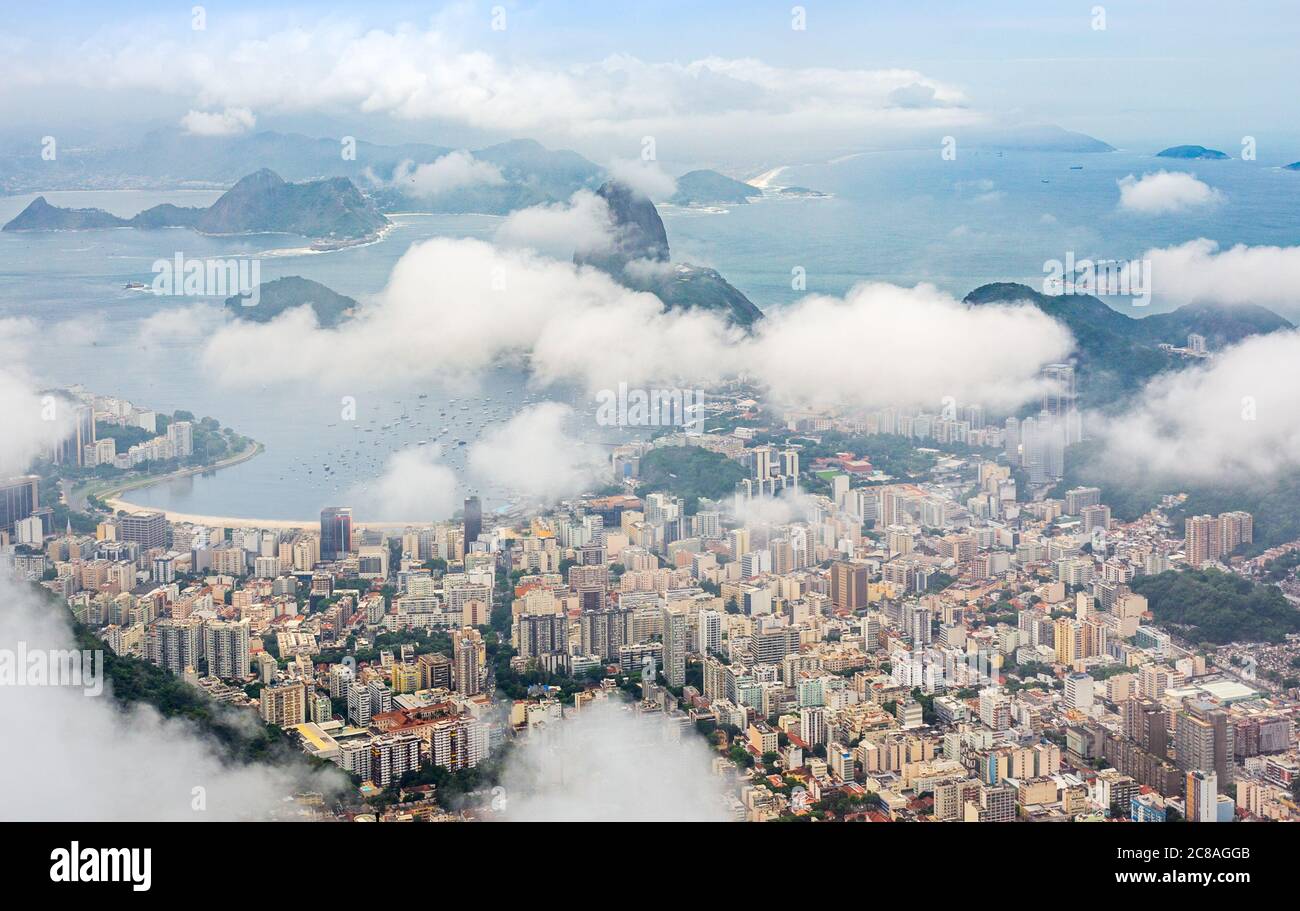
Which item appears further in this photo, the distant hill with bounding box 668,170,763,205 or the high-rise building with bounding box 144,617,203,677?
the distant hill with bounding box 668,170,763,205

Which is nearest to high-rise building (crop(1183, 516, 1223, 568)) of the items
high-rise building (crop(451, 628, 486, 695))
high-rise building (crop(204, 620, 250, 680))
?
high-rise building (crop(451, 628, 486, 695))

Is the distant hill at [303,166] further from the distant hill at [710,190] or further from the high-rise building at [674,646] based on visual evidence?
the high-rise building at [674,646]

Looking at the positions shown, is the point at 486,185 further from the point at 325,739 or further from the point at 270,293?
the point at 325,739

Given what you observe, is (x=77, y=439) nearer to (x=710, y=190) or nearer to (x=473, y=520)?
(x=473, y=520)

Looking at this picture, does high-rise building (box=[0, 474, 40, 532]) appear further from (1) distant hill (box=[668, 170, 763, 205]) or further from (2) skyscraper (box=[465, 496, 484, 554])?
(1) distant hill (box=[668, 170, 763, 205])

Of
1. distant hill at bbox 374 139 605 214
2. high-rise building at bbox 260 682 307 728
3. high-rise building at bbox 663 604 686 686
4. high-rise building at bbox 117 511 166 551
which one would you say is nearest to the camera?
high-rise building at bbox 260 682 307 728
